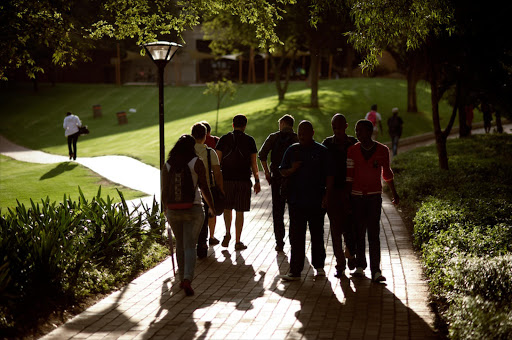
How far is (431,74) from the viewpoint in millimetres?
16391

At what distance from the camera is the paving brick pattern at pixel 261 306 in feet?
21.1

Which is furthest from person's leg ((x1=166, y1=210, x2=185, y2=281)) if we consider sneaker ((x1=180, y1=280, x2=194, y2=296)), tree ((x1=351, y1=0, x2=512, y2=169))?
tree ((x1=351, y1=0, x2=512, y2=169))

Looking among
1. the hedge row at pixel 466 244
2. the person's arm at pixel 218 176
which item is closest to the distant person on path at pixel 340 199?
the hedge row at pixel 466 244

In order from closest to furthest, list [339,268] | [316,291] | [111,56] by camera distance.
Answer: [316,291] < [339,268] < [111,56]

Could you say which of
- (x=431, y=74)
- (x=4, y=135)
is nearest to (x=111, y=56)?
(x=4, y=135)

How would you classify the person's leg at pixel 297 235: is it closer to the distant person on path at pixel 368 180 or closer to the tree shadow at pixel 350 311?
the tree shadow at pixel 350 311

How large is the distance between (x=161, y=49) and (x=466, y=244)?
6.38 meters

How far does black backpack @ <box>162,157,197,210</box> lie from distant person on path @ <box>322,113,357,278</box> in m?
1.64

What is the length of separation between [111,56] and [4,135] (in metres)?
21.3

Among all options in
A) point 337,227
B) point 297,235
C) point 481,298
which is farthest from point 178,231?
point 481,298

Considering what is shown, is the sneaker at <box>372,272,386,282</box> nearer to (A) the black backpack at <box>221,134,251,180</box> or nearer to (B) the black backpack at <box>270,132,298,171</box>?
(B) the black backpack at <box>270,132,298,171</box>

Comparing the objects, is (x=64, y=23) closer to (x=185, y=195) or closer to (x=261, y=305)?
(x=185, y=195)

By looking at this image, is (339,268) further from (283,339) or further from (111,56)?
(111,56)

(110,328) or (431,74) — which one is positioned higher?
(431,74)
